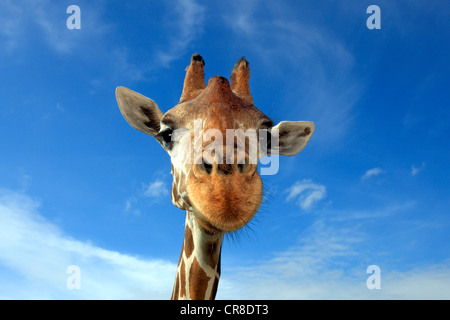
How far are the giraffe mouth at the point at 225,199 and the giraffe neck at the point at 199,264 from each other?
1700 millimetres

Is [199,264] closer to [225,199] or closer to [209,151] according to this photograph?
[225,199]

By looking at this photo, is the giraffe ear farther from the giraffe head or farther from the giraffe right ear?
the giraffe right ear

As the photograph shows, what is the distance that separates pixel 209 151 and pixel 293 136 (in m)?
3.63

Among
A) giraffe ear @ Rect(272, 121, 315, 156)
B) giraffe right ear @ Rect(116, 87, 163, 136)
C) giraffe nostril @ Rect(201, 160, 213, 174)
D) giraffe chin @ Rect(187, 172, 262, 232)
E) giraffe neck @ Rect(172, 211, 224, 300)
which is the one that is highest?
giraffe right ear @ Rect(116, 87, 163, 136)

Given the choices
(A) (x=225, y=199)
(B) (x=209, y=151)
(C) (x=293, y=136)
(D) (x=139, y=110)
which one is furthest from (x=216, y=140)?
(C) (x=293, y=136)

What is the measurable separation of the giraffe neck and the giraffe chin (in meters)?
1.70

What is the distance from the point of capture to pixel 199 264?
666 cm

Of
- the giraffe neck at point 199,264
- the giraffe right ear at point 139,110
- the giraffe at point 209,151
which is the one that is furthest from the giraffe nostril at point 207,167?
the giraffe right ear at point 139,110

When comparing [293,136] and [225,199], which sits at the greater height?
[293,136]

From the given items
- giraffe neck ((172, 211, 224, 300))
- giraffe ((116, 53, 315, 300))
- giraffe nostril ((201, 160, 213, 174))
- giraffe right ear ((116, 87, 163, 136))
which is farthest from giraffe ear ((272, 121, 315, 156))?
giraffe nostril ((201, 160, 213, 174))

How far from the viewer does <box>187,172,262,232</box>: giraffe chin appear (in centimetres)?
467
